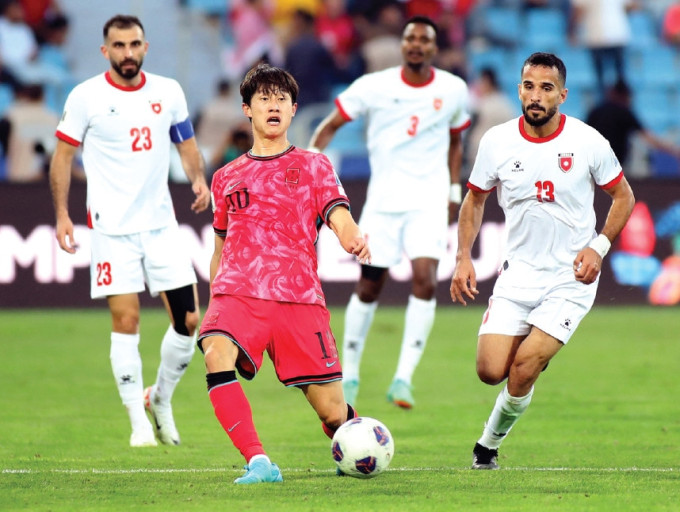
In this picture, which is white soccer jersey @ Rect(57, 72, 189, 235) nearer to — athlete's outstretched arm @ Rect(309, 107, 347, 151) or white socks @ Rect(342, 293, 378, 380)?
athlete's outstretched arm @ Rect(309, 107, 347, 151)

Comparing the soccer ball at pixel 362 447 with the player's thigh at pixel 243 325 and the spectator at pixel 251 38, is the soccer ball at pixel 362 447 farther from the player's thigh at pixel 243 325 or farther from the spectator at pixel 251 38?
the spectator at pixel 251 38

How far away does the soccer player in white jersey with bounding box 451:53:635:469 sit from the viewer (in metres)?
6.46

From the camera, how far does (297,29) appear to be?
17.3m

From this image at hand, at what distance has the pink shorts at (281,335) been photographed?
5.86 metres

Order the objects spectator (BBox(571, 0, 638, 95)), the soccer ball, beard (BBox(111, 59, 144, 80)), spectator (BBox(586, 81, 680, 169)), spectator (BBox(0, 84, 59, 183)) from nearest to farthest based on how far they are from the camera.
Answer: the soccer ball, beard (BBox(111, 59, 144, 80)), spectator (BBox(0, 84, 59, 183)), spectator (BBox(586, 81, 680, 169)), spectator (BBox(571, 0, 638, 95))

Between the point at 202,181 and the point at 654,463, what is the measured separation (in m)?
3.19

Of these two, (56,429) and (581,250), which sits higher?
(581,250)

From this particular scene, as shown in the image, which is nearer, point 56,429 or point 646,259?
point 56,429

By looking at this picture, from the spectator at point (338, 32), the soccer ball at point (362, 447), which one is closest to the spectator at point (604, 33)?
the spectator at point (338, 32)

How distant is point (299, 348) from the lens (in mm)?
5934

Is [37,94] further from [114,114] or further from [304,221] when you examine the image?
[304,221]

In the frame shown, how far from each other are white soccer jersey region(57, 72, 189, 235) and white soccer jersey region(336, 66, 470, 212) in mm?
2147

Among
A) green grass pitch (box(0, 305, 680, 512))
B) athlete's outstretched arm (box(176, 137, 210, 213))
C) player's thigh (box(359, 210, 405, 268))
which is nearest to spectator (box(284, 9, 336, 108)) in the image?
green grass pitch (box(0, 305, 680, 512))

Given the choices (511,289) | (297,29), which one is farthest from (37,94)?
(511,289)
